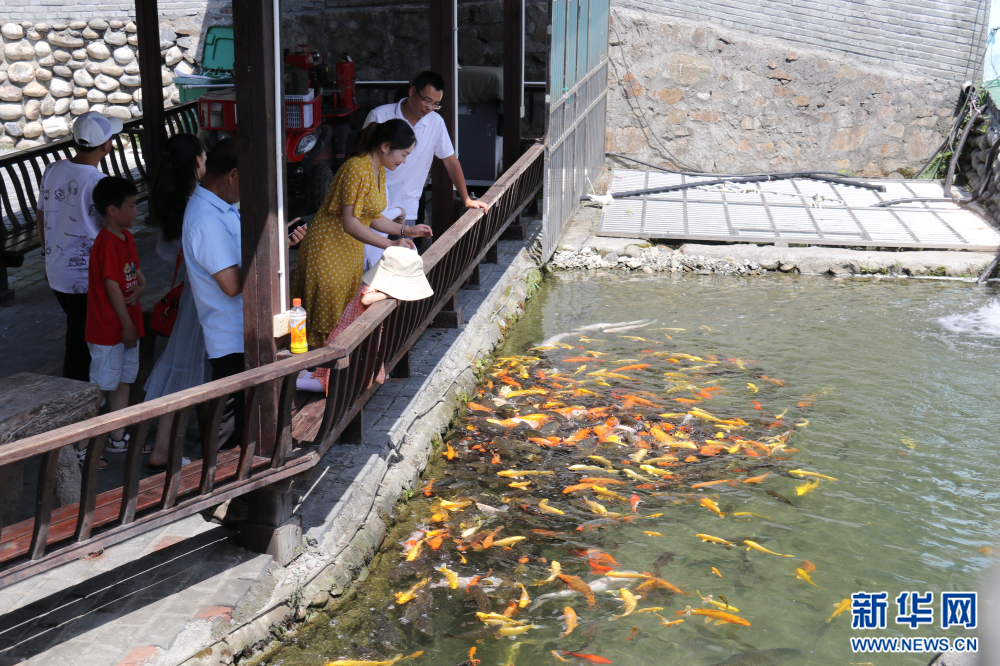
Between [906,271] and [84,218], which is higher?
[84,218]

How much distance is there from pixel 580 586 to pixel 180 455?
2189 millimetres

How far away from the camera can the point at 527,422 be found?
672 centimetres

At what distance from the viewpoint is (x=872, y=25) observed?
1421cm

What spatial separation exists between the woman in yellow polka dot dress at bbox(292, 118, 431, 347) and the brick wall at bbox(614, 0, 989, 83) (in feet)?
33.1

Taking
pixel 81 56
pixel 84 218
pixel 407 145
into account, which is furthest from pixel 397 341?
pixel 81 56

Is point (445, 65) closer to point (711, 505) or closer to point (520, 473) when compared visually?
point (520, 473)

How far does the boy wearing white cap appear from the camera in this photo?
18.1 feet

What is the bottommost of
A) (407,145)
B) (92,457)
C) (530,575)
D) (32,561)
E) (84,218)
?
(530,575)

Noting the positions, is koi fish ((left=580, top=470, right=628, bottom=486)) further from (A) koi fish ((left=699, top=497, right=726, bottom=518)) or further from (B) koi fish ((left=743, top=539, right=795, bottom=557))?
(B) koi fish ((left=743, top=539, right=795, bottom=557))

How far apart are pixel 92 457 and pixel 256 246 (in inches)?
47.0

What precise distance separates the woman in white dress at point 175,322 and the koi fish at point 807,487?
3689 mm

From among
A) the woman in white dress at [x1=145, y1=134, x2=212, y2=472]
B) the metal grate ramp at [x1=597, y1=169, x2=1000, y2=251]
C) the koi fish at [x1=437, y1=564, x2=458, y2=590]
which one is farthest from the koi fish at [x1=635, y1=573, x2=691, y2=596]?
the metal grate ramp at [x1=597, y1=169, x2=1000, y2=251]

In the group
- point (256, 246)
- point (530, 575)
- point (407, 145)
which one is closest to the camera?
point (256, 246)

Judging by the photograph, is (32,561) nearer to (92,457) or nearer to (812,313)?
(92,457)
